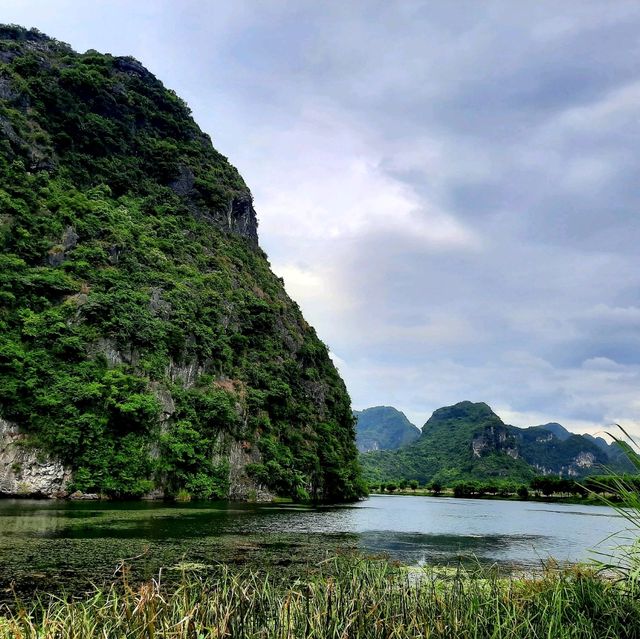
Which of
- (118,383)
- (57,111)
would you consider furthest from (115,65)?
(118,383)

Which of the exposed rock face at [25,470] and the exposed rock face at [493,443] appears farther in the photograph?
the exposed rock face at [493,443]

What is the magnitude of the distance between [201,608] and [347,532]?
24.4 meters

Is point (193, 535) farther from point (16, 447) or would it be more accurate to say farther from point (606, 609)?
point (16, 447)

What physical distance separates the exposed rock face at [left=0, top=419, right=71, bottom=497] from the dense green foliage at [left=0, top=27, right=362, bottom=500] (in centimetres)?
100

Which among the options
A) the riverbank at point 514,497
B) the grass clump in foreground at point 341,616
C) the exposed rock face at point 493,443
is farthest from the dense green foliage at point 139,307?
the exposed rock face at point 493,443

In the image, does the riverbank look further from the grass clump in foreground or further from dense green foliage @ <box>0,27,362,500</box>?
the grass clump in foreground

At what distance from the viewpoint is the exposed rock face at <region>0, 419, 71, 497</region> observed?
129 feet

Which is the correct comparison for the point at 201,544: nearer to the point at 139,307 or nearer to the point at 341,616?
the point at 341,616

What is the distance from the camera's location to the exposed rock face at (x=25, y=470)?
3934cm

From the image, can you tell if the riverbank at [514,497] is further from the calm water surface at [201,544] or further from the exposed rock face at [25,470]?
the exposed rock face at [25,470]

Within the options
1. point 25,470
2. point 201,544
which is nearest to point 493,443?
point 25,470

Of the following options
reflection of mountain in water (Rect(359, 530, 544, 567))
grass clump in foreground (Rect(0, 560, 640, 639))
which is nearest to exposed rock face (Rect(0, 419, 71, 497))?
reflection of mountain in water (Rect(359, 530, 544, 567))

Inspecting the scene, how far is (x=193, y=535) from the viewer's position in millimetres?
22234

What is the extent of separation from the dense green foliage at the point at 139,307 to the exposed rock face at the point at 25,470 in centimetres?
100
